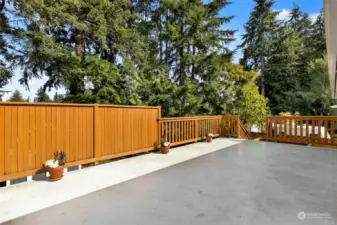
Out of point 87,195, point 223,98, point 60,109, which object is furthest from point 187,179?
point 223,98

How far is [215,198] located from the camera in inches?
93.7

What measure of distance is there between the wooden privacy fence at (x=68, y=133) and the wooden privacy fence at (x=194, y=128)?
1.83 ft

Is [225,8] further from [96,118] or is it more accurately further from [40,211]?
[40,211]

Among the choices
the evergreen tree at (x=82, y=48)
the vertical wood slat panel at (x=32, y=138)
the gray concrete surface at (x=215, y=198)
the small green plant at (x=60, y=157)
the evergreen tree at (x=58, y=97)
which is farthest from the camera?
the evergreen tree at (x=58, y=97)

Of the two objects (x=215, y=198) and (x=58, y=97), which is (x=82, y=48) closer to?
(x=58, y=97)

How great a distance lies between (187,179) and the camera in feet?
9.95

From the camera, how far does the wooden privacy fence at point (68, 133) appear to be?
8.77 feet

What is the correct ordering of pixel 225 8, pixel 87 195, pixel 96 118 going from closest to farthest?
pixel 87 195 < pixel 96 118 < pixel 225 8

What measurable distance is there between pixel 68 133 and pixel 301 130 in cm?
611

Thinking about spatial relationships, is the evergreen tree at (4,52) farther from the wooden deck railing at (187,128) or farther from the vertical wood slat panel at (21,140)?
the wooden deck railing at (187,128)

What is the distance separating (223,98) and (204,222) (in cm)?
792

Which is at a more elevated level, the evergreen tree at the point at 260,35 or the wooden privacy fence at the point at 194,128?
the evergreen tree at the point at 260,35

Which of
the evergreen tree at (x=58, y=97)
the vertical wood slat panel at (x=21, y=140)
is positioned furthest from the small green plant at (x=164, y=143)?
the evergreen tree at (x=58, y=97)

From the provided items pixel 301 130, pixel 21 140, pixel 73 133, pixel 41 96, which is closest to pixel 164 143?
pixel 73 133
